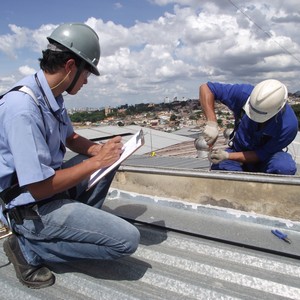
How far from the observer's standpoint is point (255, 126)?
3682 millimetres

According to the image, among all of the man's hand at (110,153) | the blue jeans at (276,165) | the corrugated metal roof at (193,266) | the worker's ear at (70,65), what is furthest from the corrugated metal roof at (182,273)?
the worker's ear at (70,65)

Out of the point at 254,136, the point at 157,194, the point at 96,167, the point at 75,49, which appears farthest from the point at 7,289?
the point at 254,136

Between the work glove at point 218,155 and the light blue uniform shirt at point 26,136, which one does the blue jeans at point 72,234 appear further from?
the work glove at point 218,155

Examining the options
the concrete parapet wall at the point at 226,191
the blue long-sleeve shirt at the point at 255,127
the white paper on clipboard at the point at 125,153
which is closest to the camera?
the white paper on clipboard at the point at 125,153

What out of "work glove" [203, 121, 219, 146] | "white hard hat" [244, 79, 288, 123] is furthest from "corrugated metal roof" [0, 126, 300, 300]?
"work glove" [203, 121, 219, 146]

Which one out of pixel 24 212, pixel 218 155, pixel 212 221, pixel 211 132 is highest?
pixel 24 212

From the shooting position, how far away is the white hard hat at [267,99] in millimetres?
3264

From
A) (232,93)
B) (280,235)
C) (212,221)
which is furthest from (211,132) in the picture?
(280,235)

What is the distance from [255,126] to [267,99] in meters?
0.49

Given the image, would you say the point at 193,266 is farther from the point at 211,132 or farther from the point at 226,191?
the point at 211,132

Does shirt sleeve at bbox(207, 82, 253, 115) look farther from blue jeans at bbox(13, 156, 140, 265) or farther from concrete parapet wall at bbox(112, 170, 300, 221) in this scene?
blue jeans at bbox(13, 156, 140, 265)

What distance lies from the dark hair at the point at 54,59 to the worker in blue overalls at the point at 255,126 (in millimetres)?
2069

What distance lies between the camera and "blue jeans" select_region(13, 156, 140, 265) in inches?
77.9

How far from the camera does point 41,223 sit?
2.00 meters
